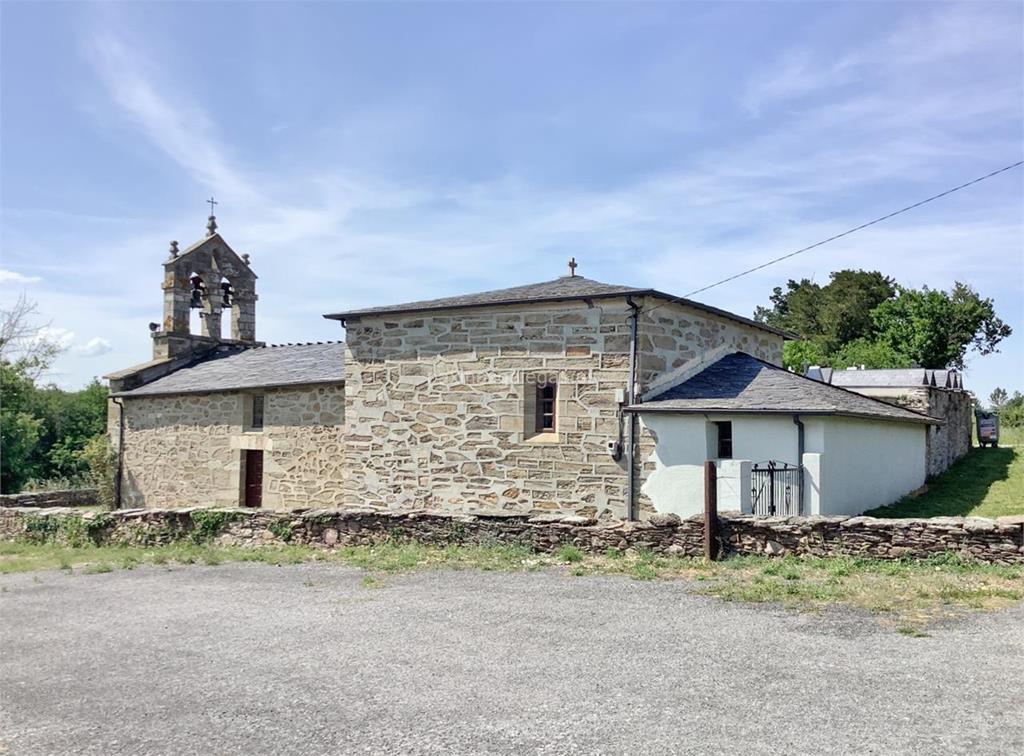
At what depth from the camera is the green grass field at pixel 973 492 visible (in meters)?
14.7

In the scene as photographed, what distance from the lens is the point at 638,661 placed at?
642cm

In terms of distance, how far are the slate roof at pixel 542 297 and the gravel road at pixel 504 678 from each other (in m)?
5.93

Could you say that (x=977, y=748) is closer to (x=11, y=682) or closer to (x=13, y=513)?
(x=11, y=682)

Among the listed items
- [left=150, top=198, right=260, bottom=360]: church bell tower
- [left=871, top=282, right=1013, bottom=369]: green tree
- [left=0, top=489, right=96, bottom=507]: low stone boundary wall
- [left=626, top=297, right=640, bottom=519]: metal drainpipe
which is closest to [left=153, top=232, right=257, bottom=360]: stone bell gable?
[left=150, top=198, right=260, bottom=360]: church bell tower

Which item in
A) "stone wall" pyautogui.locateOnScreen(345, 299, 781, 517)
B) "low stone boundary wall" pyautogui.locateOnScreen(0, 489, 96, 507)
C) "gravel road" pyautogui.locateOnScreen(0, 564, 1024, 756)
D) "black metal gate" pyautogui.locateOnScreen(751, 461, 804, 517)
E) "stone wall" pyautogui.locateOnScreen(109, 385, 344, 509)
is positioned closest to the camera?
"gravel road" pyautogui.locateOnScreen(0, 564, 1024, 756)

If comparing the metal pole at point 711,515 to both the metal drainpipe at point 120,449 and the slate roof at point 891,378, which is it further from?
the metal drainpipe at point 120,449

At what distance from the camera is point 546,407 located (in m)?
14.8

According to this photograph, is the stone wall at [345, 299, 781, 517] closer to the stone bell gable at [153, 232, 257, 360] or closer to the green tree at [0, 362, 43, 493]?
the stone bell gable at [153, 232, 257, 360]

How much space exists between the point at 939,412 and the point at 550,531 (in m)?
13.7

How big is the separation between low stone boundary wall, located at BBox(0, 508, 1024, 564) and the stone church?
1963 millimetres

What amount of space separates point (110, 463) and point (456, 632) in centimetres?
1916

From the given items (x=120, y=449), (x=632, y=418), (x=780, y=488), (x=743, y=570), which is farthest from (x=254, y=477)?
(x=743, y=570)

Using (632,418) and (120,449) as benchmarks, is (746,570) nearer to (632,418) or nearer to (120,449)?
(632,418)

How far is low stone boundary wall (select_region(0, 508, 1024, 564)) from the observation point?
9562mm
